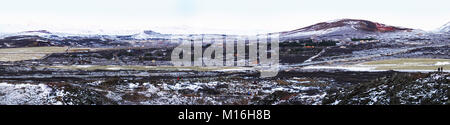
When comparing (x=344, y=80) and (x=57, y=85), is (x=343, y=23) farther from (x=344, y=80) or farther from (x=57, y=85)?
(x=57, y=85)

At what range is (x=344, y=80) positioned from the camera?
34219 mm

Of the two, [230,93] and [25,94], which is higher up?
[25,94]

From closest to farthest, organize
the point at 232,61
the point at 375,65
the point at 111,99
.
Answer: the point at 111,99 < the point at 375,65 < the point at 232,61

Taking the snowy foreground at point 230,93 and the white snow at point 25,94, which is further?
the white snow at point 25,94

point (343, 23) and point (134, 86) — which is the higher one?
point (343, 23)

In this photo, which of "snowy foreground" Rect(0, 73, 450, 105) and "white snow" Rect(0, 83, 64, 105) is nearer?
"snowy foreground" Rect(0, 73, 450, 105)

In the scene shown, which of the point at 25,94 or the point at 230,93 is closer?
the point at 25,94

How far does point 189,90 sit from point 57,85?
10.1 meters
